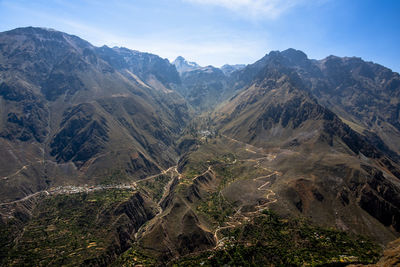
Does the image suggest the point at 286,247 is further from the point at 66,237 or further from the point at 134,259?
the point at 66,237

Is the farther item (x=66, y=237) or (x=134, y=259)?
(x=66, y=237)

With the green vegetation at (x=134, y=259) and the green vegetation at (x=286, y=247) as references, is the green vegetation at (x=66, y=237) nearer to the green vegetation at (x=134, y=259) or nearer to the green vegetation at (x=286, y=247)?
the green vegetation at (x=134, y=259)

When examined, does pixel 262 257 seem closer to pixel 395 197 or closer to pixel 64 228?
pixel 395 197

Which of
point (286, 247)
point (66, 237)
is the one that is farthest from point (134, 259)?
point (286, 247)

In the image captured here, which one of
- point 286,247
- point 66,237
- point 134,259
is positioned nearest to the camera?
point 134,259

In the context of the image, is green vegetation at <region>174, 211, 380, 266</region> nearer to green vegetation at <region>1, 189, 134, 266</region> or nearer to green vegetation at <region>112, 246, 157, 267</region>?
green vegetation at <region>112, 246, 157, 267</region>

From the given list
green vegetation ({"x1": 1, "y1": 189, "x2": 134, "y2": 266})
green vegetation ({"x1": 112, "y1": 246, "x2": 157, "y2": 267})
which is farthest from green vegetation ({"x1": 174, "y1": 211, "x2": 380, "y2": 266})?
green vegetation ({"x1": 1, "y1": 189, "x2": 134, "y2": 266})
